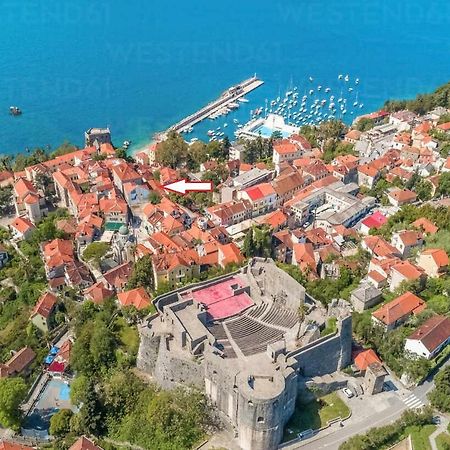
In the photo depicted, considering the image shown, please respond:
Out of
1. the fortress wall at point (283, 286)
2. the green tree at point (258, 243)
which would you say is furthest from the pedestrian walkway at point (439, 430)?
the green tree at point (258, 243)

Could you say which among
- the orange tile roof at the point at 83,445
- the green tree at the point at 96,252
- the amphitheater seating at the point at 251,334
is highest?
the green tree at the point at 96,252

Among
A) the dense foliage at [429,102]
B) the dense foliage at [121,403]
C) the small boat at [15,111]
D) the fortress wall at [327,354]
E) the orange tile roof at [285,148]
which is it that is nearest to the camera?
the dense foliage at [121,403]

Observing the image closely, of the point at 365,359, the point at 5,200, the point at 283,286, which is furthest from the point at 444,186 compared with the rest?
the point at 5,200

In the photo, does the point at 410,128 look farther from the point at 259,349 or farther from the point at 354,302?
the point at 259,349

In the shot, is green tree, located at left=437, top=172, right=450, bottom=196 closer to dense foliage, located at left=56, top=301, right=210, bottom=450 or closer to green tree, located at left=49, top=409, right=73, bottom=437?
dense foliage, located at left=56, top=301, right=210, bottom=450

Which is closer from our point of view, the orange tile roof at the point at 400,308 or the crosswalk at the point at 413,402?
the crosswalk at the point at 413,402

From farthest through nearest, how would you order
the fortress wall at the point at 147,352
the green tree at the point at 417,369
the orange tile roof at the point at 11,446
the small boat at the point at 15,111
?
the small boat at the point at 15,111 → the fortress wall at the point at 147,352 → the green tree at the point at 417,369 → the orange tile roof at the point at 11,446

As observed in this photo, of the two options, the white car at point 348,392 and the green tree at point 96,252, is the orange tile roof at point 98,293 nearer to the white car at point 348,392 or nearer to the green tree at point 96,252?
the green tree at point 96,252

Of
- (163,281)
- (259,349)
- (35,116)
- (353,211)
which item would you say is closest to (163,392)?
(259,349)
